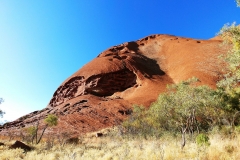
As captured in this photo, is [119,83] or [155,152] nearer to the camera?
[155,152]

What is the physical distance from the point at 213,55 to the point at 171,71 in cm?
1406

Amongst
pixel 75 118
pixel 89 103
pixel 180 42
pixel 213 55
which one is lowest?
pixel 75 118

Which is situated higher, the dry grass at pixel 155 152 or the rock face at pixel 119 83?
the rock face at pixel 119 83

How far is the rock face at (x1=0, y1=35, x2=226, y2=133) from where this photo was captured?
40.3m

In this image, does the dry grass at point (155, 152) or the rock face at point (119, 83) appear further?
the rock face at point (119, 83)

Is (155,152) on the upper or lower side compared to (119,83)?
lower

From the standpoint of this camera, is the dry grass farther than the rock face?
No

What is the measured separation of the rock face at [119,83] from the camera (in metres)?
40.3

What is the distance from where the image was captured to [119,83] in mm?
60469

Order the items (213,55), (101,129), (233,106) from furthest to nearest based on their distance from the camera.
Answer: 1. (213,55)
2. (101,129)
3. (233,106)

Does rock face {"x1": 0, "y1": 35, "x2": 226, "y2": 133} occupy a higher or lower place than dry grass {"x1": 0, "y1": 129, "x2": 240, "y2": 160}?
higher

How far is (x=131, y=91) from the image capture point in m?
56.3

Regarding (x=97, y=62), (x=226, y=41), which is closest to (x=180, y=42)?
(x=97, y=62)

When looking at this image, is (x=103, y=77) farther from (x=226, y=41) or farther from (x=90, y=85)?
(x=226, y=41)
